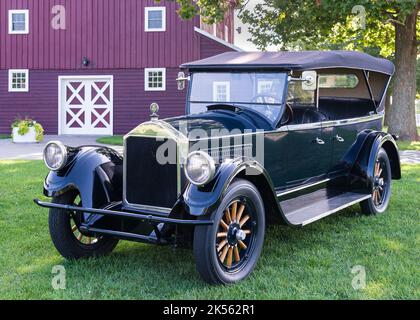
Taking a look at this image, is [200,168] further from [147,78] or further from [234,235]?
[147,78]

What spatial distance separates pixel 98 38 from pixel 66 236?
624 inches

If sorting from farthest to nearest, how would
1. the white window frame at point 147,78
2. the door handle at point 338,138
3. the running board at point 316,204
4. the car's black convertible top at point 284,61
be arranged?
1. the white window frame at point 147,78
2. the door handle at point 338,138
3. the car's black convertible top at point 284,61
4. the running board at point 316,204

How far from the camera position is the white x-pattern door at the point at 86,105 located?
20.0 meters

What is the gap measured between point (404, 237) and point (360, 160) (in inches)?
49.4

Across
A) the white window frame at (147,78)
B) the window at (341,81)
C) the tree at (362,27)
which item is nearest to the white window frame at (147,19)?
the white window frame at (147,78)

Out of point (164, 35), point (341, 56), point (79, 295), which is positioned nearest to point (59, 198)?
point (79, 295)

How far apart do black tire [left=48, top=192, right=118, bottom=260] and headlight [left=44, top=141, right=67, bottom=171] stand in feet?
0.89

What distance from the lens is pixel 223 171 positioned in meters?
3.99

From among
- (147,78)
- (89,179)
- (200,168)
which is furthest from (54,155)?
(147,78)

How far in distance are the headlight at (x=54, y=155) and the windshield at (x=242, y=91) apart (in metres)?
1.55

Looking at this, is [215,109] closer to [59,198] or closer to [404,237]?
[59,198]

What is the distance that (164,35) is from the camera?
1909 centimetres

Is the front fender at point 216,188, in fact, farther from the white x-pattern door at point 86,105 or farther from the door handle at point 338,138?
the white x-pattern door at point 86,105
